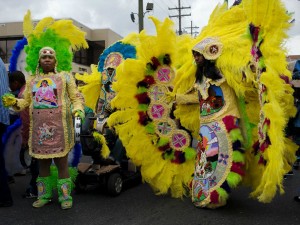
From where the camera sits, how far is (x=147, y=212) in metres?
3.68

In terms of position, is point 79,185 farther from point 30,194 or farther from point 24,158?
point 24,158

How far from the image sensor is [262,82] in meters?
3.12

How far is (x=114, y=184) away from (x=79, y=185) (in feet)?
1.36

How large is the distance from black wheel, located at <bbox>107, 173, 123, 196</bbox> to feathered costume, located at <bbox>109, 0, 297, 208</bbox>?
34 centimetres

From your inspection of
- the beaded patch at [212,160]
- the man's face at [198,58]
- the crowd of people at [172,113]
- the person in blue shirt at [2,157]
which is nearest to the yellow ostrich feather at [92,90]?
the crowd of people at [172,113]

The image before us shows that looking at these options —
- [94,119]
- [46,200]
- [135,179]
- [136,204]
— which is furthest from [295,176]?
[46,200]

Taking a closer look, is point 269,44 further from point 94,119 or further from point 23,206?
point 23,206

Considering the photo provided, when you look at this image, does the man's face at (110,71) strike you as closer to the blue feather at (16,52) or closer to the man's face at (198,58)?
the blue feather at (16,52)

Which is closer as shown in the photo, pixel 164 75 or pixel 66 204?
pixel 66 204

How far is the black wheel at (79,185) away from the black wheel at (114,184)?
318 millimetres

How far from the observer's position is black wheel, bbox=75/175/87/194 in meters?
4.35

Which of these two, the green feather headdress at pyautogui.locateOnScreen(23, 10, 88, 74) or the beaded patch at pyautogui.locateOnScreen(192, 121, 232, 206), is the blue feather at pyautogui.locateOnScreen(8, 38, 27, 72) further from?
the beaded patch at pyautogui.locateOnScreen(192, 121, 232, 206)

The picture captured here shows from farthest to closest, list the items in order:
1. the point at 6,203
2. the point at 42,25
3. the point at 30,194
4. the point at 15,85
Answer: the point at 15,85 → the point at 30,194 → the point at 42,25 → the point at 6,203

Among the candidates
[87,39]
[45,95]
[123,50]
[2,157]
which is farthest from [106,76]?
[87,39]
